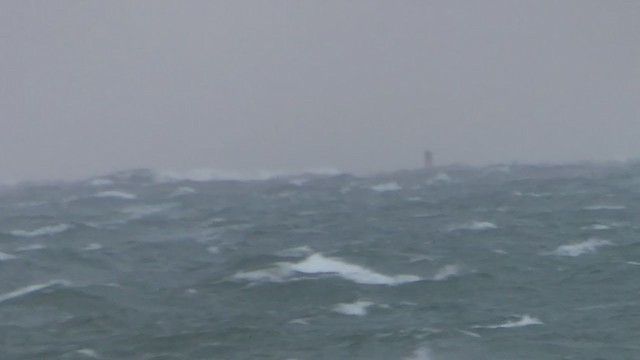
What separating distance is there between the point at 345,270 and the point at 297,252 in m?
1.54

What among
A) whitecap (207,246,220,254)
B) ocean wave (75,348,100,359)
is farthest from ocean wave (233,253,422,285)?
ocean wave (75,348,100,359)

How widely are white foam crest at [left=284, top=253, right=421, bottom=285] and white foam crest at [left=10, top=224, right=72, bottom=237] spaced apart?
5227 millimetres

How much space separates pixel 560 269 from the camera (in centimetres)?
1669

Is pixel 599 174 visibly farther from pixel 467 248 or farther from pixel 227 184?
pixel 467 248

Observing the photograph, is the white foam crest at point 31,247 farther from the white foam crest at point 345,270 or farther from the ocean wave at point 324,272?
the white foam crest at point 345,270

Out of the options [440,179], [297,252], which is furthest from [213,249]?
[440,179]

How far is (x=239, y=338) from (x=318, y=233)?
6.70m

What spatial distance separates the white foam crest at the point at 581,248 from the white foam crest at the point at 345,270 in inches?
92.9

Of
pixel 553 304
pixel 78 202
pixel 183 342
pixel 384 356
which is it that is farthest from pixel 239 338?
pixel 78 202

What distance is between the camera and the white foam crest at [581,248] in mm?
17828

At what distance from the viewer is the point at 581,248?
18.2 m

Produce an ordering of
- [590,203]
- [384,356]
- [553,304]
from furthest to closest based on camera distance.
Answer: [590,203], [553,304], [384,356]

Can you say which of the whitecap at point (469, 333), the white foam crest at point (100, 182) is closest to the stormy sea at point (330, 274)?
the whitecap at point (469, 333)

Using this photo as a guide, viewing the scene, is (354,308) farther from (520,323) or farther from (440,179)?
(440,179)
